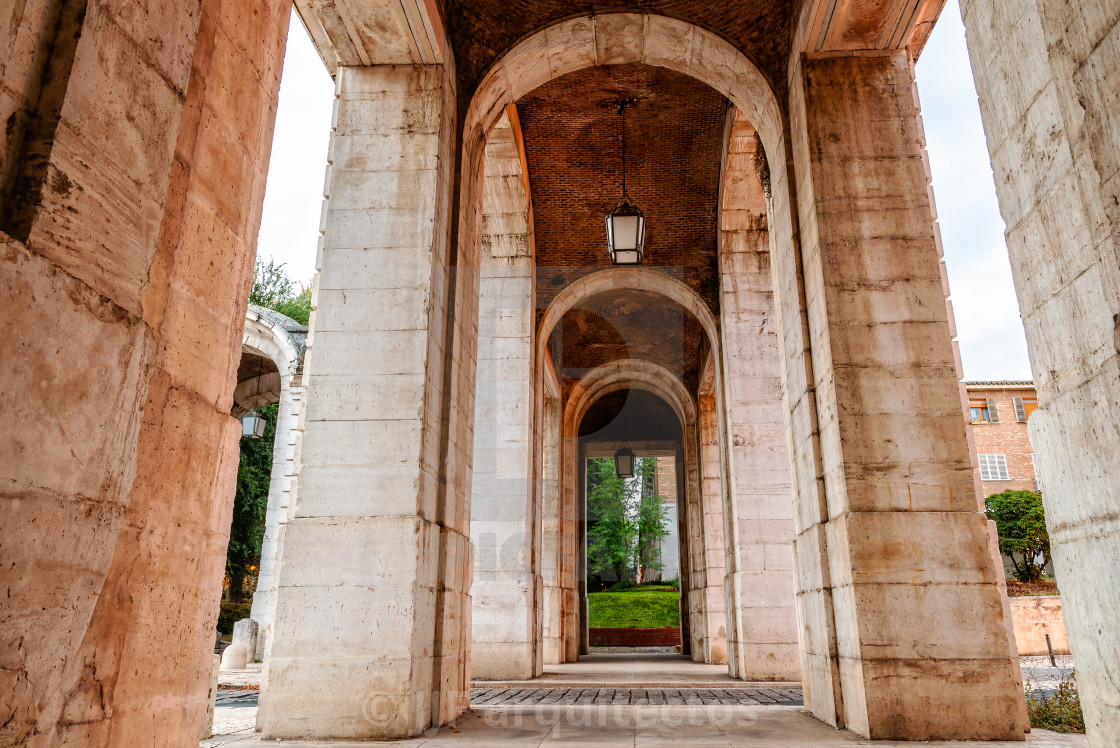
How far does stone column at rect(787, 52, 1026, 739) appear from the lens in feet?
15.2

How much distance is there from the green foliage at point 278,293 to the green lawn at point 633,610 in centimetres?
1676

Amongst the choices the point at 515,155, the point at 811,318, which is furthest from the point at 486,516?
the point at 811,318


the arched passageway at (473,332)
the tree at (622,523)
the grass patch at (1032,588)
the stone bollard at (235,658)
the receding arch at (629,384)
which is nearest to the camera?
the arched passageway at (473,332)

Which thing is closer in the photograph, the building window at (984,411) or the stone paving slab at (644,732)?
the stone paving slab at (644,732)

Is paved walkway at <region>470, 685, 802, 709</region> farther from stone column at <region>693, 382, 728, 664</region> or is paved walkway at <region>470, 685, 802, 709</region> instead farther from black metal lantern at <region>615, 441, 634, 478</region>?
black metal lantern at <region>615, 441, 634, 478</region>

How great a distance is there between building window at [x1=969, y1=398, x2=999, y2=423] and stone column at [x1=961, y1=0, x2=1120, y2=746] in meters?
30.8

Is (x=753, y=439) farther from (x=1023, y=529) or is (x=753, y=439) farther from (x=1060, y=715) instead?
(x=1023, y=529)

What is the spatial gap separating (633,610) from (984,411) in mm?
16656

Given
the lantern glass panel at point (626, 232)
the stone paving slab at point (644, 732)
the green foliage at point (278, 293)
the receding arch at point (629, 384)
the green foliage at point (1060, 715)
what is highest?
the green foliage at point (278, 293)

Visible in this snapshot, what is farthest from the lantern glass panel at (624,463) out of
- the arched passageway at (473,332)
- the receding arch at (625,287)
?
the arched passageway at (473,332)

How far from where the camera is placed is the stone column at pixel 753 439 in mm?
9742

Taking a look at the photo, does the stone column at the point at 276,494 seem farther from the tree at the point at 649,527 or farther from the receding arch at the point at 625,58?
the tree at the point at 649,527

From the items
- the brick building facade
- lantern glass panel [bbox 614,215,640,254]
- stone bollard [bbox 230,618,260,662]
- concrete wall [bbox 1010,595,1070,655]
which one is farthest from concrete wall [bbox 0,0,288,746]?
the brick building facade

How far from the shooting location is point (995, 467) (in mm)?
29234
